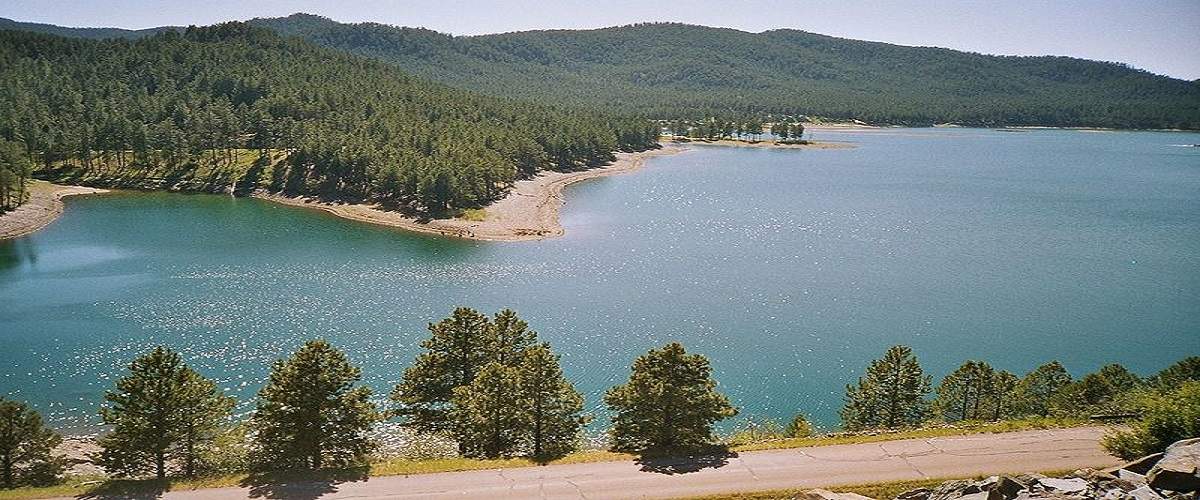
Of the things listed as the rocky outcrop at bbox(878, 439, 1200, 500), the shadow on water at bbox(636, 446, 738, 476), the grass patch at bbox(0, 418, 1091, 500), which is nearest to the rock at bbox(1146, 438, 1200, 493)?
the rocky outcrop at bbox(878, 439, 1200, 500)

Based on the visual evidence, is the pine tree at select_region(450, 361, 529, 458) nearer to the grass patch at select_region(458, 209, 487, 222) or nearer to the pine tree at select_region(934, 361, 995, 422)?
the pine tree at select_region(934, 361, 995, 422)

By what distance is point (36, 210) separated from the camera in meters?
108

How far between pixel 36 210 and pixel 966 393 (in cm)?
12228

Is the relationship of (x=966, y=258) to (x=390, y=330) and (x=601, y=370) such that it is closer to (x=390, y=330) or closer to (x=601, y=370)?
(x=601, y=370)

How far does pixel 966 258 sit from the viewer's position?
3706 inches

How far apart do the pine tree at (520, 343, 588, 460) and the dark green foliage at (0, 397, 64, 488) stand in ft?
70.5

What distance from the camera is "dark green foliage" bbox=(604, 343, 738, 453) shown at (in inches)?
1390

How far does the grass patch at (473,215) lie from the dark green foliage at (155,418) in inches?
3044

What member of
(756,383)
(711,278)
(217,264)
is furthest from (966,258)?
(217,264)

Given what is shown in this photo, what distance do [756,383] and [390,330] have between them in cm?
3119

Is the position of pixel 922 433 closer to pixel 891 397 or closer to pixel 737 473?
pixel 891 397

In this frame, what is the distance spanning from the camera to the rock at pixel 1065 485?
22.7 meters

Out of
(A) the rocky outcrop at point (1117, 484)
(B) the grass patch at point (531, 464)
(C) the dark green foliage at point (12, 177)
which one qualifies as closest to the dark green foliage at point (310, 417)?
(B) the grass patch at point (531, 464)

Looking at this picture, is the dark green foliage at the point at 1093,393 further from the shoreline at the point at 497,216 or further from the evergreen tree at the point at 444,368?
the shoreline at the point at 497,216
